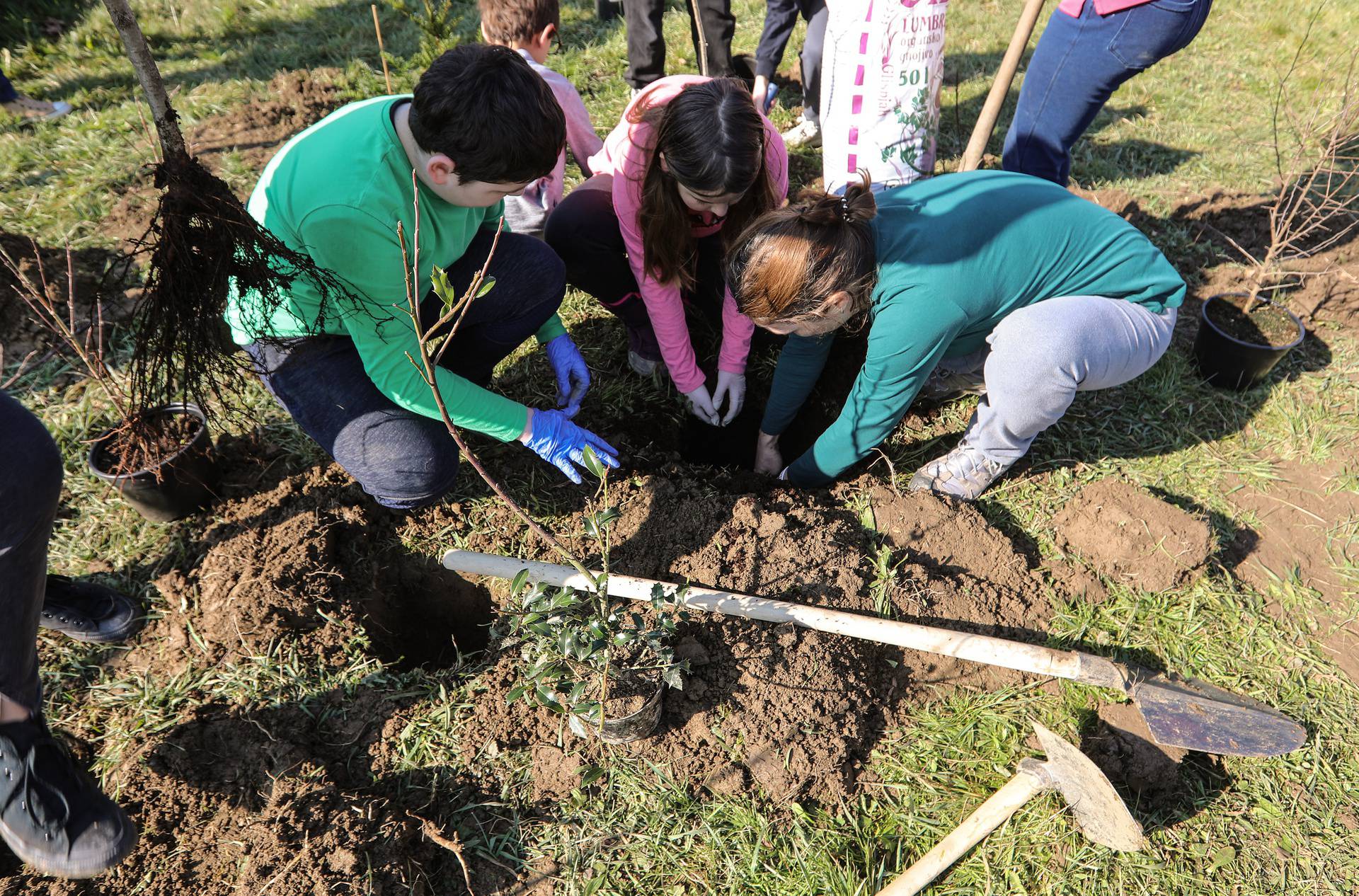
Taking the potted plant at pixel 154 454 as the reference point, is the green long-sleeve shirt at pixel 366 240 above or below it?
above

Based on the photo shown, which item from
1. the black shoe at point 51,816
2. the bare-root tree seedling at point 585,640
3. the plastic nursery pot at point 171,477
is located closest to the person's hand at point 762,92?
the bare-root tree seedling at point 585,640

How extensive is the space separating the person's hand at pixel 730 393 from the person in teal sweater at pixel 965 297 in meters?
0.25

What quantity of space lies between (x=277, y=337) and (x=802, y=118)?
327cm

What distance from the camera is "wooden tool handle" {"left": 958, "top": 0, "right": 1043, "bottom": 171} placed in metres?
2.57

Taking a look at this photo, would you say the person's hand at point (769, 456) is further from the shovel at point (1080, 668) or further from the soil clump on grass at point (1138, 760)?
the soil clump on grass at point (1138, 760)

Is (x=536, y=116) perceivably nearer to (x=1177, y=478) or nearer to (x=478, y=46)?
(x=478, y=46)

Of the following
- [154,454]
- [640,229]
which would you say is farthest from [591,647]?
[154,454]

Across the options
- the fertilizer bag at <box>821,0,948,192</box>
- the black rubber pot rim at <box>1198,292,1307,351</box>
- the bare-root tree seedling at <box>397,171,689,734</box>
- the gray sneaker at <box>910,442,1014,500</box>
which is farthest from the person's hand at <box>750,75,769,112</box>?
the bare-root tree seedling at <box>397,171,689,734</box>

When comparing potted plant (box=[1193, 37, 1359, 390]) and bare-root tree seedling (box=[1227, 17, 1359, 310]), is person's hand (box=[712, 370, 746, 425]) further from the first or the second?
bare-root tree seedling (box=[1227, 17, 1359, 310])

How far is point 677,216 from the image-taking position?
86.8 inches

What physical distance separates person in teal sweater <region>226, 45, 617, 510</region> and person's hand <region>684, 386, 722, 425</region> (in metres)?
0.51

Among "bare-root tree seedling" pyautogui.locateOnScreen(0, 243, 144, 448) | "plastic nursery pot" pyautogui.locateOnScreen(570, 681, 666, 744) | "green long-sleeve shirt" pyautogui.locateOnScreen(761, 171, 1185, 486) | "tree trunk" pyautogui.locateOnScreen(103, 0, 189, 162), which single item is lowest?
"plastic nursery pot" pyautogui.locateOnScreen(570, 681, 666, 744)

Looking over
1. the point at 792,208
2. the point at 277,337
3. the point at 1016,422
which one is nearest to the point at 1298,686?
the point at 1016,422

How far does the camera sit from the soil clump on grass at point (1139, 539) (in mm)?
2213
